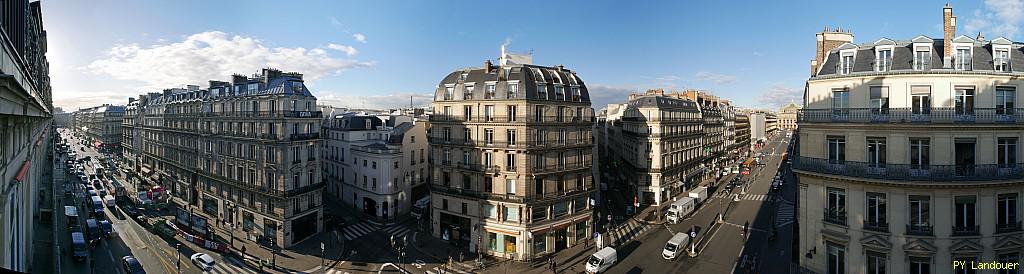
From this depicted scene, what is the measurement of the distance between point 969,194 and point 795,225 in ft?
76.5

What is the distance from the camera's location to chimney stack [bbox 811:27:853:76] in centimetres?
2392

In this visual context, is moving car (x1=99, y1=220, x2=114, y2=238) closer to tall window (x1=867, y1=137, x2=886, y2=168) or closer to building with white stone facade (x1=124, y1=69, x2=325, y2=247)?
building with white stone facade (x1=124, y1=69, x2=325, y2=247)

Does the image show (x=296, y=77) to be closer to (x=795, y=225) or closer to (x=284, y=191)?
(x=284, y=191)

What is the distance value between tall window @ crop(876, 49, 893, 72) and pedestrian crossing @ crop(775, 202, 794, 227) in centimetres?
3107

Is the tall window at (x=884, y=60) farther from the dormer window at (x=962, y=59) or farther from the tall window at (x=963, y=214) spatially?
the tall window at (x=963, y=214)

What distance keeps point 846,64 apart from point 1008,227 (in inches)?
366

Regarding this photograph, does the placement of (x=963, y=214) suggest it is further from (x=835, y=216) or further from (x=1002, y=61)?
(x=1002, y=61)

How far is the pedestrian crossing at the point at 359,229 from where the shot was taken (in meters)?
42.8

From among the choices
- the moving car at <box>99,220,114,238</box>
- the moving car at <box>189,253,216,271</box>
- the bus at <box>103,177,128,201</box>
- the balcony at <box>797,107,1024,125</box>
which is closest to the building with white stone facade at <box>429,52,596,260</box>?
the moving car at <box>189,253,216,271</box>

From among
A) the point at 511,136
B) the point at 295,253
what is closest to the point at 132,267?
the point at 295,253

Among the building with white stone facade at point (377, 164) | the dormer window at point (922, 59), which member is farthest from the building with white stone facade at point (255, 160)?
the dormer window at point (922, 59)

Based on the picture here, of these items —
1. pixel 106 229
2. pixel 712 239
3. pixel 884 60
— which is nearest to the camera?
pixel 884 60

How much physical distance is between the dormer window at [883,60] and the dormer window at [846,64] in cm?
97

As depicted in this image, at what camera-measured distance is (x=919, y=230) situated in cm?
1859
